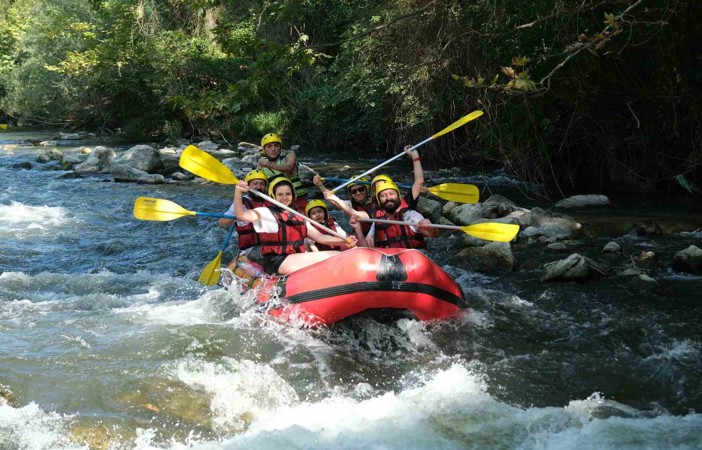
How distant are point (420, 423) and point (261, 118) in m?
16.2

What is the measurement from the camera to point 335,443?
11.1ft

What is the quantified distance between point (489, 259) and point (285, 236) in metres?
2.17

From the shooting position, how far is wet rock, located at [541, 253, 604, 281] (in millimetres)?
5973

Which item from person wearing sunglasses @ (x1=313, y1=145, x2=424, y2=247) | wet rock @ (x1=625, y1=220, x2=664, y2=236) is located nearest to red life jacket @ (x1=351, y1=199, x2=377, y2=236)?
person wearing sunglasses @ (x1=313, y1=145, x2=424, y2=247)

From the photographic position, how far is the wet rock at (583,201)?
8.77 metres

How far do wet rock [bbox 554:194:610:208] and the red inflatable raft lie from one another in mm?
4353

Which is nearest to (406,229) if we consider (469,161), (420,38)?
(420,38)

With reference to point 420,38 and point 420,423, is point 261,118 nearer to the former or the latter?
point 420,38

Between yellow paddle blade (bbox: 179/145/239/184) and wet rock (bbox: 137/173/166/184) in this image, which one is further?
wet rock (bbox: 137/173/166/184)

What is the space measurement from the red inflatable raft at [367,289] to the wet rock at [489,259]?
5.51ft

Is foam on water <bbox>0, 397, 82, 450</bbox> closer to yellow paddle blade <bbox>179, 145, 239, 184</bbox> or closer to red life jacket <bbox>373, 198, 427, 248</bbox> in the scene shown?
yellow paddle blade <bbox>179, 145, 239, 184</bbox>

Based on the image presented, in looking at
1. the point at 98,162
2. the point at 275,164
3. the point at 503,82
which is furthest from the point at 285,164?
the point at 98,162

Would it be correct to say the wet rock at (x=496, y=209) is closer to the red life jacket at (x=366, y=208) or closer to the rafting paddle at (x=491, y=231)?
the red life jacket at (x=366, y=208)

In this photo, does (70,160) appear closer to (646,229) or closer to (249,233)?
(249,233)
